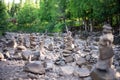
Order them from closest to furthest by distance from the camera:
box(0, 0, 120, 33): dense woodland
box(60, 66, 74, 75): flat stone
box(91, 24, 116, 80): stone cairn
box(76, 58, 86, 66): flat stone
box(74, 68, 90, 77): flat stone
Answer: box(91, 24, 116, 80): stone cairn < box(74, 68, 90, 77): flat stone < box(60, 66, 74, 75): flat stone < box(76, 58, 86, 66): flat stone < box(0, 0, 120, 33): dense woodland

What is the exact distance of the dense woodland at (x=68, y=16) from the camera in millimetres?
44375

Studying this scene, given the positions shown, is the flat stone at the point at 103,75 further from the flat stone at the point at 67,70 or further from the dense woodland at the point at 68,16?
the dense woodland at the point at 68,16

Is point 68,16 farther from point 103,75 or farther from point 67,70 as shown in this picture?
point 103,75

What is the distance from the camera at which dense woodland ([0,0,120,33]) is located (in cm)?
4438

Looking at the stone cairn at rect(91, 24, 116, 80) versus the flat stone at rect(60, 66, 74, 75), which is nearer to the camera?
the stone cairn at rect(91, 24, 116, 80)

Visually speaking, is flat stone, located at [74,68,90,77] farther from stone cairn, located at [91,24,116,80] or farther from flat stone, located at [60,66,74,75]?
stone cairn, located at [91,24,116,80]

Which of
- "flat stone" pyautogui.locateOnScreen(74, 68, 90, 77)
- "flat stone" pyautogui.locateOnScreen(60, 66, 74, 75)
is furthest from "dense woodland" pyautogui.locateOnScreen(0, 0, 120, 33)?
"flat stone" pyautogui.locateOnScreen(74, 68, 90, 77)

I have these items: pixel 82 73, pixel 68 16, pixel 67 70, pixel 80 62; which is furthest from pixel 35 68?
→ pixel 68 16

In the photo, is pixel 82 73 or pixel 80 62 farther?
pixel 80 62

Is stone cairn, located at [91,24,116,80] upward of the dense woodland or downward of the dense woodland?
upward

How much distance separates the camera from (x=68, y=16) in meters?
65.9

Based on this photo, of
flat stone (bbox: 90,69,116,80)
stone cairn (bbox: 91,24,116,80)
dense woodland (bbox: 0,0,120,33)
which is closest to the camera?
stone cairn (bbox: 91,24,116,80)

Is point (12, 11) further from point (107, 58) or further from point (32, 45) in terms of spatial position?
point (107, 58)

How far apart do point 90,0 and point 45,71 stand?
33846 mm
